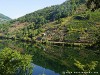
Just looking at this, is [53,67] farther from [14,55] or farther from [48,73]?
[14,55]

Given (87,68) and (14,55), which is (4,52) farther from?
(87,68)

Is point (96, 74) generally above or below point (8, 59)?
below

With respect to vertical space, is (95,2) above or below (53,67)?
above

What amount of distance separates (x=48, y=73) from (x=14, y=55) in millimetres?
59602

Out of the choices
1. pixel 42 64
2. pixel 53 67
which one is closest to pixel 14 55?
pixel 53 67

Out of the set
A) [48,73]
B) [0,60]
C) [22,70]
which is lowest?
[48,73]

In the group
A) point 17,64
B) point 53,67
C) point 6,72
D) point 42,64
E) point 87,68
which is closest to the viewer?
point 87,68

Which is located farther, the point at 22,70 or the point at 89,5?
the point at 22,70

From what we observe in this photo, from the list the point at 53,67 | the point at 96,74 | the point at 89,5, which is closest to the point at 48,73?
the point at 53,67

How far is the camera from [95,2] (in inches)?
957

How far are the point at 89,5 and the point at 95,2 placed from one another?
80 cm

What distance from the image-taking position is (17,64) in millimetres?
57500

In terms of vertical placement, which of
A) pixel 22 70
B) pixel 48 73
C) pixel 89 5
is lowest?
pixel 48 73

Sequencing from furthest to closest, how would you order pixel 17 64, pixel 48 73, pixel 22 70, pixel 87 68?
1. pixel 48 73
2. pixel 22 70
3. pixel 17 64
4. pixel 87 68
